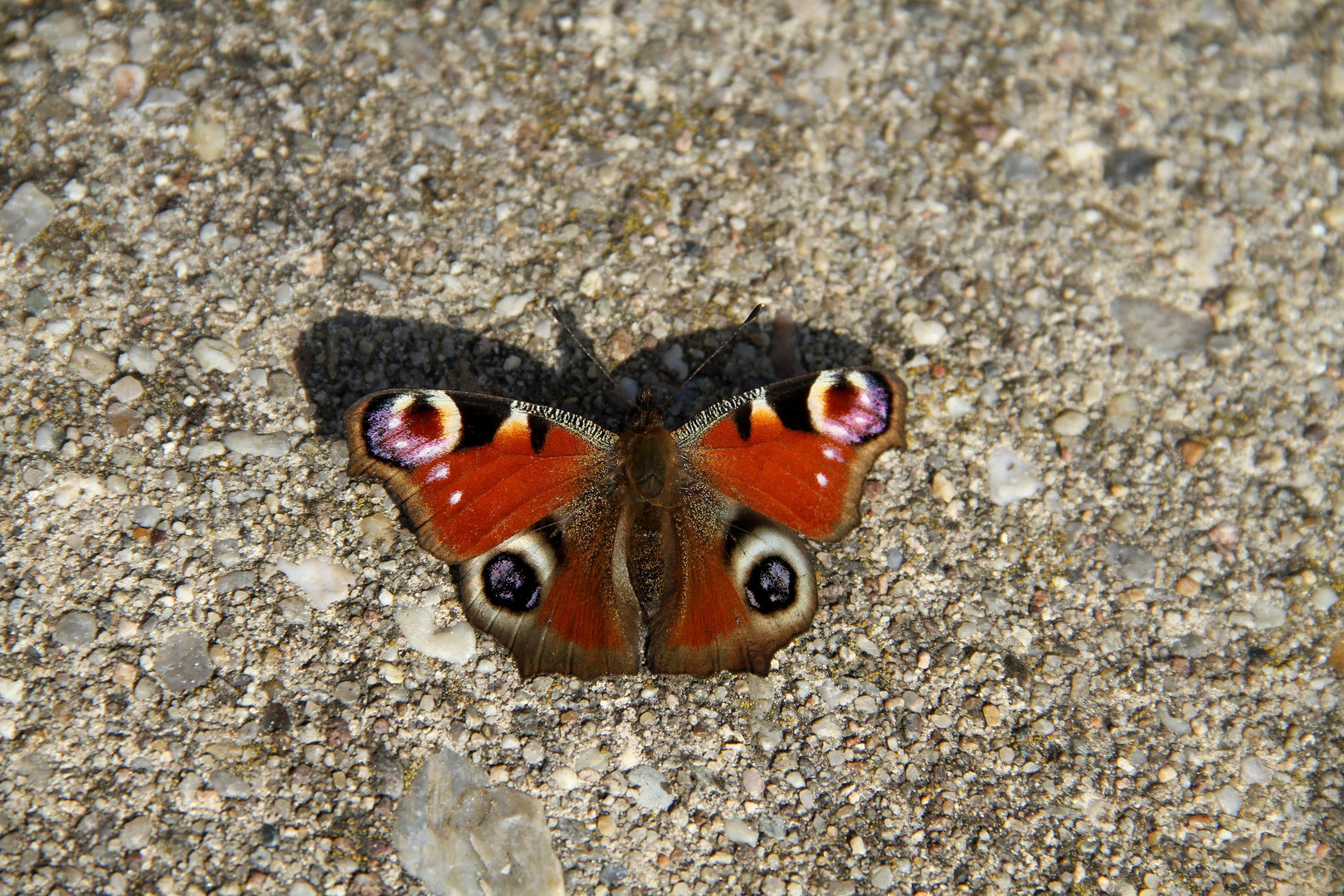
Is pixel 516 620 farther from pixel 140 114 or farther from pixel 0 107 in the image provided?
pixel 0 107

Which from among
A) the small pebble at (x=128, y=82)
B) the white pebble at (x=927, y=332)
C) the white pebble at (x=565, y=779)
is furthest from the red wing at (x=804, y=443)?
the small pebble at (x=128, y=82)

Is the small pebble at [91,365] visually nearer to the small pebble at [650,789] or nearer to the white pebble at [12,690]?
the white pebble at [12,690]

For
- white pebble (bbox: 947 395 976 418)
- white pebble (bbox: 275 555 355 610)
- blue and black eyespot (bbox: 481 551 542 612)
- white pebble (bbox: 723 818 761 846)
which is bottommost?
white pebble (bbox: 723 818 761 846)

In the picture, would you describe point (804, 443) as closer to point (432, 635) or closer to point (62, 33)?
point (432, 635)

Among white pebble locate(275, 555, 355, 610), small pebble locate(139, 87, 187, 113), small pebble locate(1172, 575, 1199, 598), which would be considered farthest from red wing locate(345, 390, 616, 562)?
small pebble locate(1172, 575, 1199, 598)

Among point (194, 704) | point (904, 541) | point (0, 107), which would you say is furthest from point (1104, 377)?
point (0, 107)

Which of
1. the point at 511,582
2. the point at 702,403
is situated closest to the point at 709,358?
the point at 702,403

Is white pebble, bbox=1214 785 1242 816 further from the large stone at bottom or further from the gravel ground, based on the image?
the large stone at bottom
